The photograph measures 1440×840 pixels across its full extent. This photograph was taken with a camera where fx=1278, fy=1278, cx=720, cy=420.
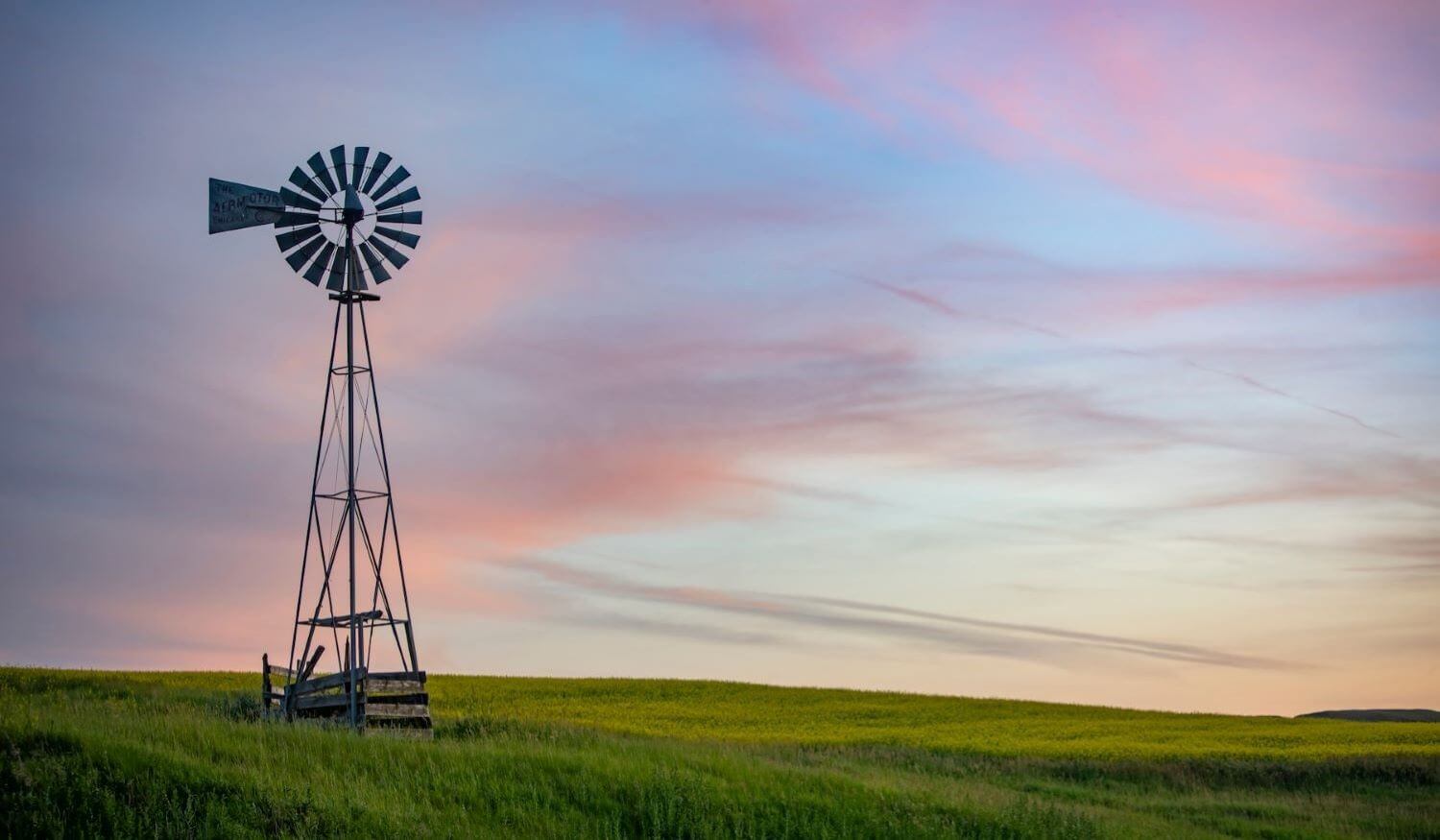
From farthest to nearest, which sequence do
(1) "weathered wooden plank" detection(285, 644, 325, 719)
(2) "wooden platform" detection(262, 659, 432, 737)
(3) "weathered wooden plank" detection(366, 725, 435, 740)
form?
(1) "weathered wooden plank" detection(285, 644, 325, 719), (2) "wooden platform" detection(262, 659, 432, 737), (3) "weathered wooden plank" detection(366, 725, 435, 740)

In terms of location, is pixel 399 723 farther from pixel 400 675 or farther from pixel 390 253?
pixel 390 253

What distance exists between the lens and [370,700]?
3000cm

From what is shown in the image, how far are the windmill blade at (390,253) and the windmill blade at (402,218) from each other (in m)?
0.61

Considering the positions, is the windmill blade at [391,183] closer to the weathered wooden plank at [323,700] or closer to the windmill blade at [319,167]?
the windmill blade at [319,167]

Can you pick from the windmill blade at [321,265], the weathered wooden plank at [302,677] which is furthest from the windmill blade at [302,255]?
the weathered wooden plank at [302,677]

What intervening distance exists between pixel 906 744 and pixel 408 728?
1741 cm

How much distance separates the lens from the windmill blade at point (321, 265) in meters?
31.8

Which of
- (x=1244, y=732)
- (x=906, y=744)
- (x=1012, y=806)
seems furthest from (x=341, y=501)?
(x=1244, y=732)

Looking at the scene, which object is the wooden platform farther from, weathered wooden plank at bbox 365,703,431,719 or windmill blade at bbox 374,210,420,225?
windmill blade at bbox 374,210,420,225

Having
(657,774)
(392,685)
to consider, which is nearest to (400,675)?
(392,685)

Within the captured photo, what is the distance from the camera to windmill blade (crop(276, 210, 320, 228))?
3192 cm

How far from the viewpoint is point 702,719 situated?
48125 mm

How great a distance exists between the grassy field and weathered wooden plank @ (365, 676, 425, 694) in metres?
1.97

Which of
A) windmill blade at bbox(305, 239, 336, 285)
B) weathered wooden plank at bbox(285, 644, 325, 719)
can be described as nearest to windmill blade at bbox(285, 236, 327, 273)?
windmill blade at bbox(305, 239, 336, 285)
